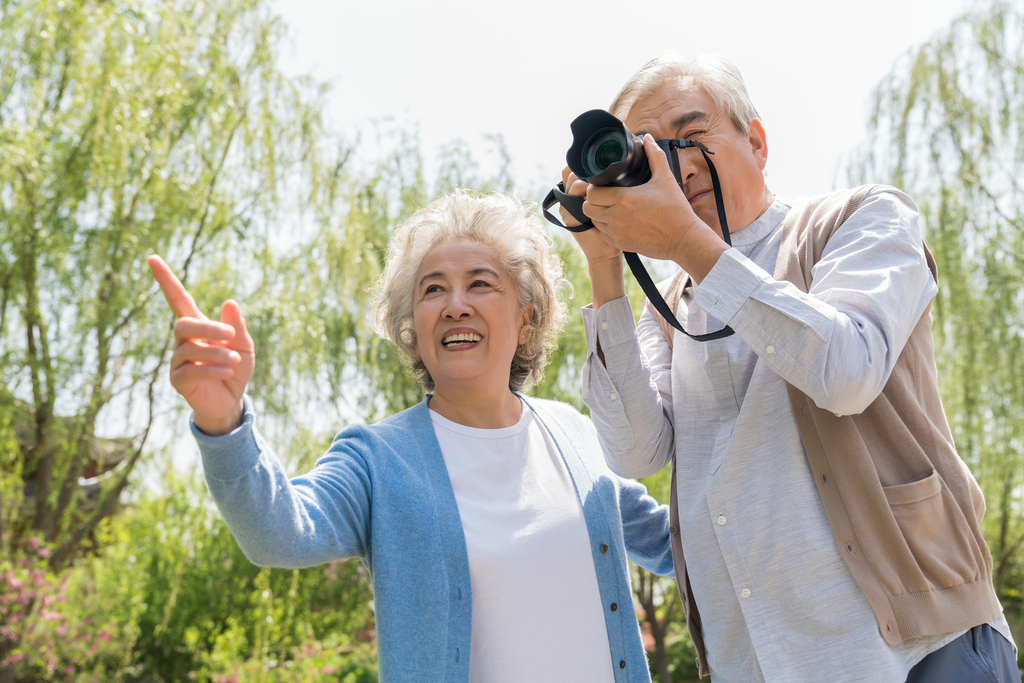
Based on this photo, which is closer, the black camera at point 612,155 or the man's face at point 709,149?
the black camera at point 612,155

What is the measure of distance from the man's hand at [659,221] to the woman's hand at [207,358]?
715 mm

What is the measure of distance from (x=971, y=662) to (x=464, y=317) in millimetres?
1265

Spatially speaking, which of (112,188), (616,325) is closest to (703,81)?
(616,325)

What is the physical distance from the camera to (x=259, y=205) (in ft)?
21.5

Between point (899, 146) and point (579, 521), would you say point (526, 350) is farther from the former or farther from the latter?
point (899, 146)

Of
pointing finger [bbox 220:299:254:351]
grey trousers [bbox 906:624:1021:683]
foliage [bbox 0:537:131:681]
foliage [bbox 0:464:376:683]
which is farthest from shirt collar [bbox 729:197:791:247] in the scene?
foliage [bbox 0:537:131:681]

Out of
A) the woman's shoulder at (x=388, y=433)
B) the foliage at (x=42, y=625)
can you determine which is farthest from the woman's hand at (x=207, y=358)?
the foliage at (x=42, y=625)

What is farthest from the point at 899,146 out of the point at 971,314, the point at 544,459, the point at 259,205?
the point at 544,459

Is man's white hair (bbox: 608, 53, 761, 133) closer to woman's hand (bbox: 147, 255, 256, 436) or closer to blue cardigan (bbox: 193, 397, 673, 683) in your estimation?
blue cardigan (bbox: 193, 397, 673, 683)

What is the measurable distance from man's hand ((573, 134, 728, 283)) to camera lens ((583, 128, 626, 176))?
0.04m

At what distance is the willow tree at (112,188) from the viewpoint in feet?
19.2

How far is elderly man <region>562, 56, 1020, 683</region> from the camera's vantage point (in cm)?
127

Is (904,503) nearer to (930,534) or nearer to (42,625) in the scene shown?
(930,534)

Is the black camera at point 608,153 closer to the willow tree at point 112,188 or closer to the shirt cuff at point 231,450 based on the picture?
the shirt cuff at point 231,450
